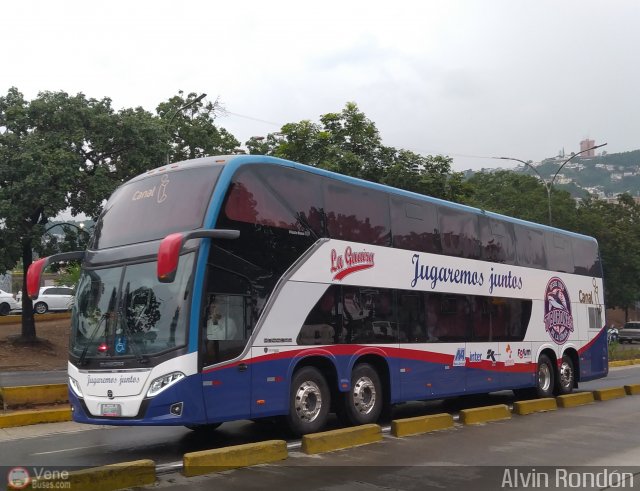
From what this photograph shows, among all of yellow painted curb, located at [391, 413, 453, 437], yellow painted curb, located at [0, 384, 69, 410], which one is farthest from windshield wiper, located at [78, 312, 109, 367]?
yellow painted curb, located at [391, 413, 453, 437]

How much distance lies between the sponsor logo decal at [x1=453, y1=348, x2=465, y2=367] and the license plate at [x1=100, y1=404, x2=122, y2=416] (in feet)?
22.5

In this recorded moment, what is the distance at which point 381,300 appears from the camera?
11609 millimetres

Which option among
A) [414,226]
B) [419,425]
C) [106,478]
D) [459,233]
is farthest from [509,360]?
[106,478]

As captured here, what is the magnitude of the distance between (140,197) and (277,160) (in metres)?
2.08

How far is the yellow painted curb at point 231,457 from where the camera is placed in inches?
297

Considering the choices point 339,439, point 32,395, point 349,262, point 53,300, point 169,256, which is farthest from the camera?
point 53,300

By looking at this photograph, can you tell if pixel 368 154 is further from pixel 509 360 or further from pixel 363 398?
pixel 363 398

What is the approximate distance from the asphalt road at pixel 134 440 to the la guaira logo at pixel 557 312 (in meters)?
3.13

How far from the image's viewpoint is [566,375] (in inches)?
680

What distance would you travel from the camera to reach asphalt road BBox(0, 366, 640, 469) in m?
8.84

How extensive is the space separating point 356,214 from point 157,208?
135 inches

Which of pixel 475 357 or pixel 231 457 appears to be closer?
pixel 231 457

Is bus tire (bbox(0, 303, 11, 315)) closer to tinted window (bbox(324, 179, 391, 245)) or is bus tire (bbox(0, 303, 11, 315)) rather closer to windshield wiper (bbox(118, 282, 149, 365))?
tinted window (bbox(324, 179, 391, 245))

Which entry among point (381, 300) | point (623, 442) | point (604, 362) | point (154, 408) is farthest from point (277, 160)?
point (604, 362)
